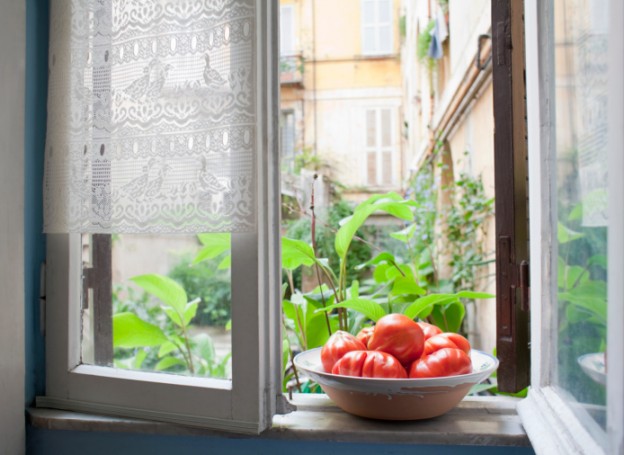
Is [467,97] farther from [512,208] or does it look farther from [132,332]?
[132,332]

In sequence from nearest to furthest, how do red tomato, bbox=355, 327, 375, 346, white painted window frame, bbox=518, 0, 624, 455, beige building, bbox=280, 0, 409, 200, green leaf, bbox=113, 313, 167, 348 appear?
white painted window frame, bbox=518, 0, 624, 455
red tomato, bbox=355, 327, 375, 346
green leaf, bbox=113, 313, 167, 348
beige building, bbox=280, 0, 409, 200

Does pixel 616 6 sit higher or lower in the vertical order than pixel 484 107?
lower

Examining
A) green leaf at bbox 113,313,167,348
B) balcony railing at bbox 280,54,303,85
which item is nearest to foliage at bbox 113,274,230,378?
green leaf at bbox 113,313,167,348

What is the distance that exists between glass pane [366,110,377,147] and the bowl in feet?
26.3

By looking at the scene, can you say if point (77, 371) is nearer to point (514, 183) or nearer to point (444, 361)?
point (444, 361)

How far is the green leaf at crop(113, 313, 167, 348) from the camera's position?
3.85 feet

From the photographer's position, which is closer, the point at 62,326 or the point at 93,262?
the point at 62,326

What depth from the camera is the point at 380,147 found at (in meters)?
8.70

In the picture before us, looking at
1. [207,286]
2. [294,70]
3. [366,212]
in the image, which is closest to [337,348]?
[366,212]

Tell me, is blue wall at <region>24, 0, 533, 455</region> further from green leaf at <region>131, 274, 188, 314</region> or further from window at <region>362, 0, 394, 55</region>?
window at <region>362, 0, 394, 55</region>

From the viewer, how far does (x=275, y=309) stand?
88 centimetres

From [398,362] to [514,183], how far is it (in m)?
0.37

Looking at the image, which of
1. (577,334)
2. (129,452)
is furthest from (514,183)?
(129,452)

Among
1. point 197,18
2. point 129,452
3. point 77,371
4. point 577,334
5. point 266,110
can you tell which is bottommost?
point 129,452
